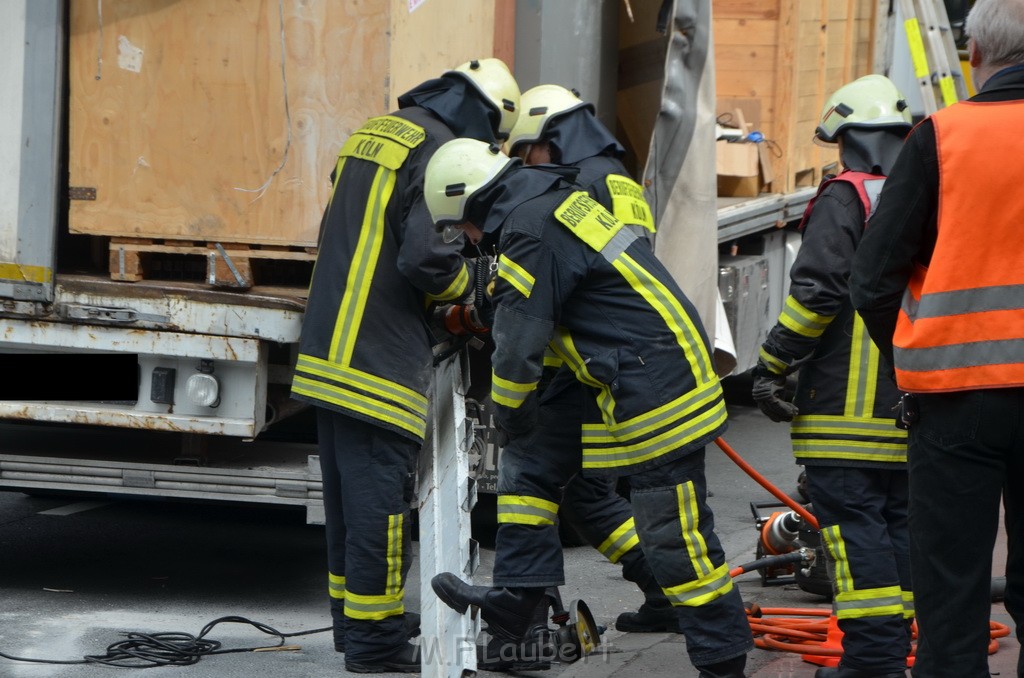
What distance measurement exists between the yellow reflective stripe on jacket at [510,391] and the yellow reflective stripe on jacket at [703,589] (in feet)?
2.20

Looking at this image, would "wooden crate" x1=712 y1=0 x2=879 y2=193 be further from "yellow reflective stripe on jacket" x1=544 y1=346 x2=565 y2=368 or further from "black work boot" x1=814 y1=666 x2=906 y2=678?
"black work boot" x1=814 y1=666 x2=906 y2=678

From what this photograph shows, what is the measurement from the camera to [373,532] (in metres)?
4.36

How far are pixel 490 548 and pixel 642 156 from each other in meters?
1.90

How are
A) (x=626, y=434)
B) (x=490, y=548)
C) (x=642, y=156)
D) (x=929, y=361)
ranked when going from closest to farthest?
(x=929, y=361), (x=626, y=434), (x=490, y=548), (x=642, y=156)

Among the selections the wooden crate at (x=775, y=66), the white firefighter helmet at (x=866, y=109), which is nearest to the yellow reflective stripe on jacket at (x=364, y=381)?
the white firefighter helmet at (x=866, y=109)

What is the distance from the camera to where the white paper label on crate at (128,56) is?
15.8 ft

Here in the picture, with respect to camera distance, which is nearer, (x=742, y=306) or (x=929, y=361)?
(x=929, y=361)

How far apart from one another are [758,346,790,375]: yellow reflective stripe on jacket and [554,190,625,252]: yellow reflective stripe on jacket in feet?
2.35

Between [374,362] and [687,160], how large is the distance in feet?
6.13

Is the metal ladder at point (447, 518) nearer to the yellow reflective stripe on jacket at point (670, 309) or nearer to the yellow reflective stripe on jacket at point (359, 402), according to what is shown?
the yellow reflective stripe on jacket at point (359, 402)

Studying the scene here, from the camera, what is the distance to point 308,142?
477cm

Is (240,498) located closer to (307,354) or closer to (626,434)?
(307,354)

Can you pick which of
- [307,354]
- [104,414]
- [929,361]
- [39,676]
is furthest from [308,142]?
[929,361]

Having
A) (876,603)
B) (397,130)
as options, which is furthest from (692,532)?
(397,130)
